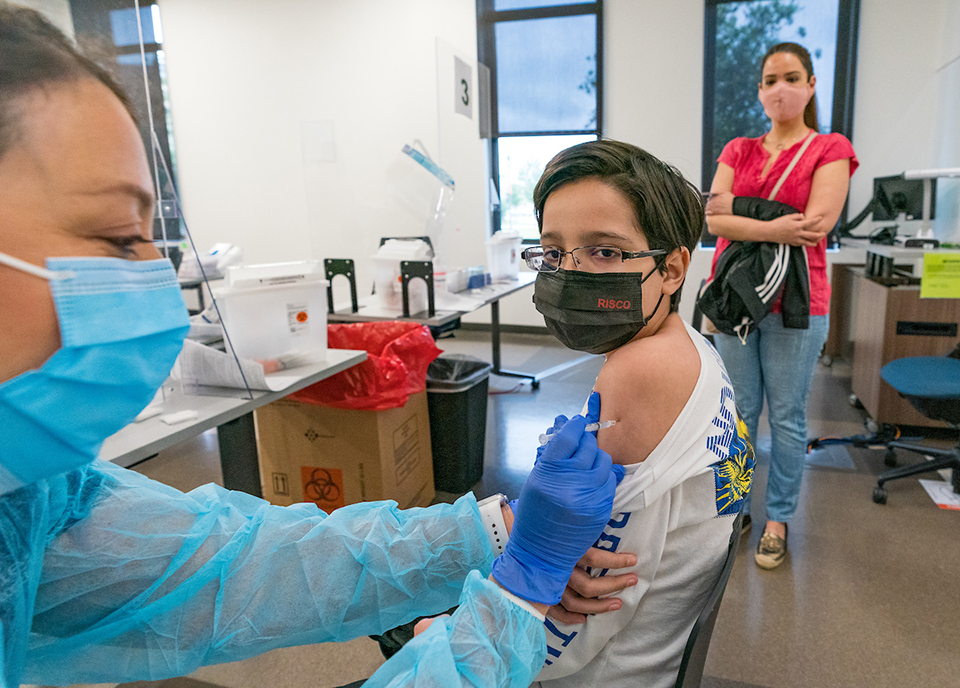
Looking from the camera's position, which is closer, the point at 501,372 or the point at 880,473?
the point at 880,473

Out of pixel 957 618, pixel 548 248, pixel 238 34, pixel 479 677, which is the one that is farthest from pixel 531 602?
pixel 238 34

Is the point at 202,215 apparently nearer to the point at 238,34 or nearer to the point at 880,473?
the point at 238,34

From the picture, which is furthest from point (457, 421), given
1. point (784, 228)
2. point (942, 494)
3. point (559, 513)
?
point (942, 494)

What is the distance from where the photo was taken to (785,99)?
1.85m

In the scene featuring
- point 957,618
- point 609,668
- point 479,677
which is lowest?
point 957,618

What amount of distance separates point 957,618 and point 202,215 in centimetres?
634

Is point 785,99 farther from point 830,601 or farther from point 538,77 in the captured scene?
point 538,77

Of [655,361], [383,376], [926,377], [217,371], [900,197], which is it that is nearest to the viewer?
[655,361]

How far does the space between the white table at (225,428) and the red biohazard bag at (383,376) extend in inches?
3.8

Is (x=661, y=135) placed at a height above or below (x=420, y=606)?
above

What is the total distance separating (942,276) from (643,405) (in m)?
2.33

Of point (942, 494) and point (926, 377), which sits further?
point (942, 494)

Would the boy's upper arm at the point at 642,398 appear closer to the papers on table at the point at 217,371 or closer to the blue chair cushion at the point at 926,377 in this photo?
the papers on table at the point at 217,371

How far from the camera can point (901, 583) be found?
1944mm
